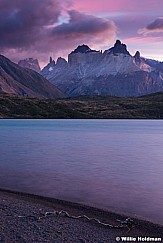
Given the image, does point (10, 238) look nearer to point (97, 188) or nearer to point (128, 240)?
point (128, 240)

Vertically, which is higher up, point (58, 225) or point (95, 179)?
point (58, 225)

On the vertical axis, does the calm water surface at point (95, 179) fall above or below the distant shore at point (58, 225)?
below

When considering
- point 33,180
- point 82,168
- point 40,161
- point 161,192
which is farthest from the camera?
point 40,161

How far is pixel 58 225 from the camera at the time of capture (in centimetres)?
2456

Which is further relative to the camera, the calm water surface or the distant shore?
the calm water surface

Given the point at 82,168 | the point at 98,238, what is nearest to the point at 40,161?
the point at 82,168

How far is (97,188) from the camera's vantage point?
39.8 m

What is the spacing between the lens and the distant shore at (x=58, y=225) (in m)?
21.7

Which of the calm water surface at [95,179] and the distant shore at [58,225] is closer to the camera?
the distant shore at [58,225]

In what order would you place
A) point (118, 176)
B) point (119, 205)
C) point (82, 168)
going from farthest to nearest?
point (82, 168), point (118, 176), point (119, 205)

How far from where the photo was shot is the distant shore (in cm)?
2170

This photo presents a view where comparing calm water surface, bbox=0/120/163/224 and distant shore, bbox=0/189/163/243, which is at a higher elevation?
distant shore, bbox=0/189/163/243

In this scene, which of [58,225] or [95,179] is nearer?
[58,225]

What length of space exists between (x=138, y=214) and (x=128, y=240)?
7.65m
